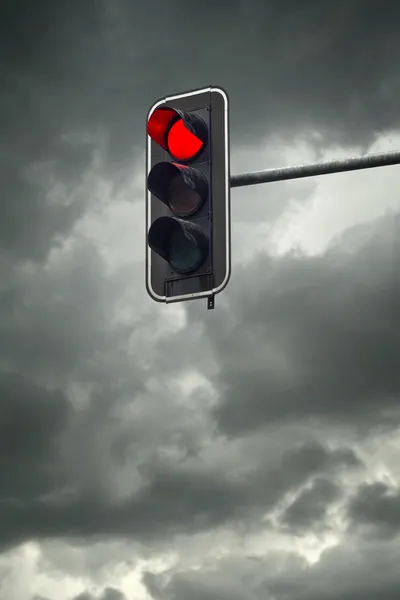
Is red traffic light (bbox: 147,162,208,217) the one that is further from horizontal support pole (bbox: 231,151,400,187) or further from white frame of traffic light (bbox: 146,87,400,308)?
horizontal support pole (bbox: 231,151,400,187)

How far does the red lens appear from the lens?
6012mm

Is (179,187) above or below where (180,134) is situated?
below

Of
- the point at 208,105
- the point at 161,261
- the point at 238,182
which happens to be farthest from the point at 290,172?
the point at 161,261

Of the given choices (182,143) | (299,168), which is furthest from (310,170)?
(182,143)

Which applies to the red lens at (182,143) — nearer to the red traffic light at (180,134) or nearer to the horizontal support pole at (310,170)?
the red traffic light at (180,134)

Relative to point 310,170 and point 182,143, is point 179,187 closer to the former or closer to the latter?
point 182,143

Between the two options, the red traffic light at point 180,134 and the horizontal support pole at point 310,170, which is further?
the horizontal support pole at point 310,170

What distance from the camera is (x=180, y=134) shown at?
6.04 metres

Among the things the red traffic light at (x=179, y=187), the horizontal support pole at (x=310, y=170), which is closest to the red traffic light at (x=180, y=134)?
the red traffic light at (x=179, y=187)

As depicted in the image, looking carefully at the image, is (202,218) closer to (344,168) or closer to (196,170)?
(196,170)

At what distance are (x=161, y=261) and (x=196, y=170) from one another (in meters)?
0.68

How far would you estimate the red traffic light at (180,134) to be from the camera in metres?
5.93

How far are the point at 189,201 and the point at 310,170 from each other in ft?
3.20

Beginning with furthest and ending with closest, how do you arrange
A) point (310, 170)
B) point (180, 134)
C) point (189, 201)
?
point (310, 170) → point (180, 134) → point (189, 201)
